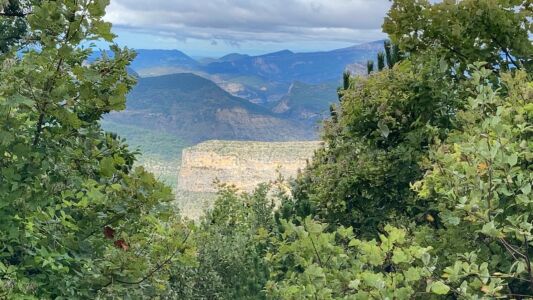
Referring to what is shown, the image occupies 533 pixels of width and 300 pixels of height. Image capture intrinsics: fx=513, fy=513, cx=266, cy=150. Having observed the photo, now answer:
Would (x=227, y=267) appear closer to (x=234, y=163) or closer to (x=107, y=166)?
(x=107, y=166)

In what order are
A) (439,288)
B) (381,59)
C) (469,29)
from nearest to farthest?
(439,288) < (469,29) < (381,59)

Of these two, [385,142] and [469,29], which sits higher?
→ [469,29]

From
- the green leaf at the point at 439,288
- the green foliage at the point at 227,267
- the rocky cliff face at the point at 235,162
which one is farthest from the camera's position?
the rocky cliff face at the point at 235,162

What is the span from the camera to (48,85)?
337 cm

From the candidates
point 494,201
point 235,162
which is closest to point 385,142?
point 494,201

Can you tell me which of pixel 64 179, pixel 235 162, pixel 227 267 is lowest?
pixel 235 162

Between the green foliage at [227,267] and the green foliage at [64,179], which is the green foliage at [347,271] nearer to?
the green foliage at [64,179]

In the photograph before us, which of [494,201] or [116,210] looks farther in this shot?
[494,201]

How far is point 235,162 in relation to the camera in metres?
145

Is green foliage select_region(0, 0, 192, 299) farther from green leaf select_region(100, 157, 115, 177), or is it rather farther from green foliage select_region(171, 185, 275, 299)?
green foliage select_region(171, 185, 275, 299)

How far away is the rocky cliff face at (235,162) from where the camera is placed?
453 ft

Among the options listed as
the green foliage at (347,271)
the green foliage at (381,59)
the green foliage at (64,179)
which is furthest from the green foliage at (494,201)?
the green foliage at (381,59)

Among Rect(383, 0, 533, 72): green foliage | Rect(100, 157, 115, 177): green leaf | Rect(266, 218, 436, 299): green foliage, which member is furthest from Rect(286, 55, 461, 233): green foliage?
Rect(100, 157, 115, 177): green leaf

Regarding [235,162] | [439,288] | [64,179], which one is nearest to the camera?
[439,288]
